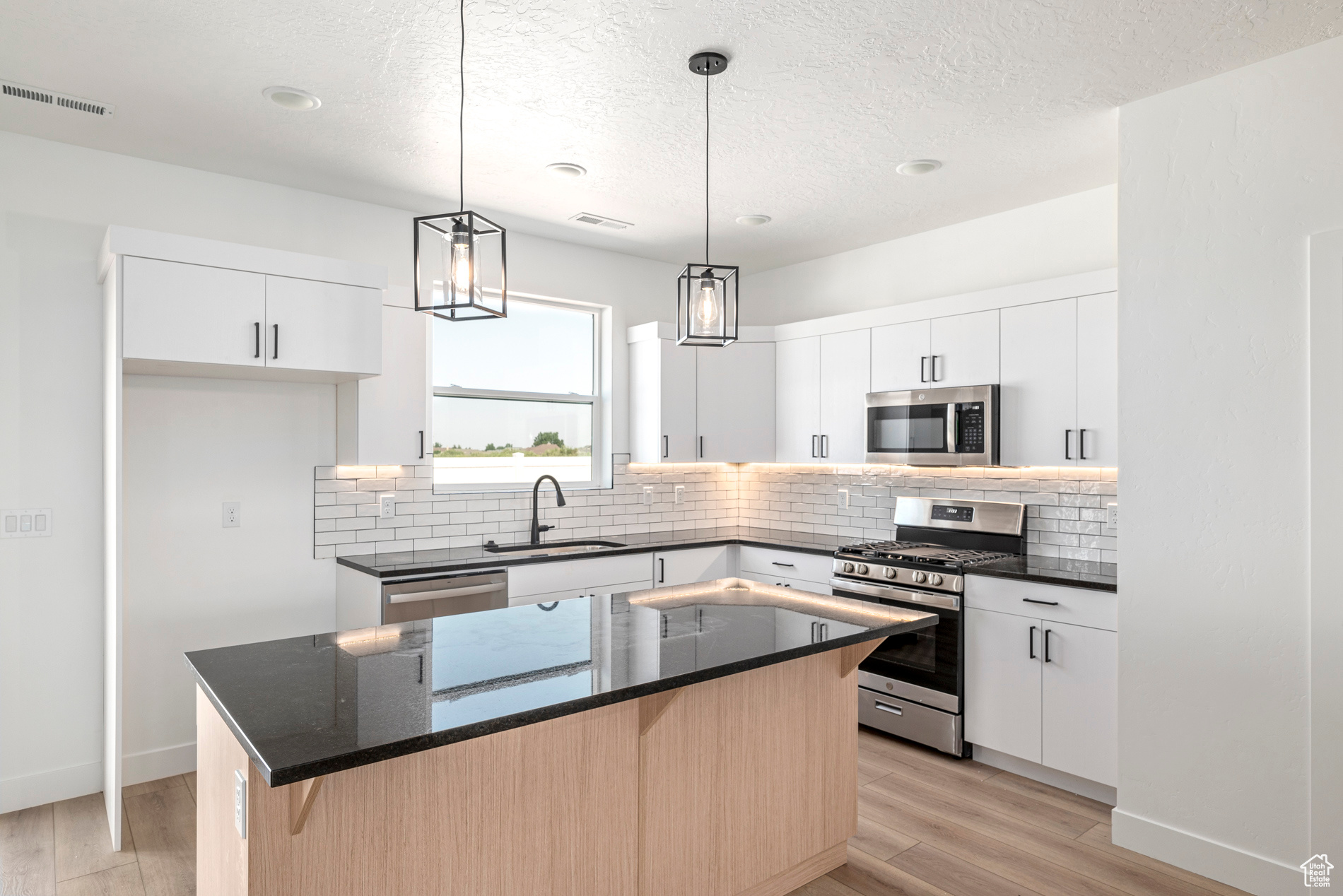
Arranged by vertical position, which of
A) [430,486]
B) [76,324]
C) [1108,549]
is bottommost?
[1108,549]

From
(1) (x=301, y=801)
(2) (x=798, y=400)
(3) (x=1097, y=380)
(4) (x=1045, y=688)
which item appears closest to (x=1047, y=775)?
(4) (x=1045, y=688)

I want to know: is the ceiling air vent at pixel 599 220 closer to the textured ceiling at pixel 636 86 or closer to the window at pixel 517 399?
the textured ceiling at pixel 636 86

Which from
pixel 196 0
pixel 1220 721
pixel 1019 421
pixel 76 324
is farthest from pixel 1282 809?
pixel 76 324

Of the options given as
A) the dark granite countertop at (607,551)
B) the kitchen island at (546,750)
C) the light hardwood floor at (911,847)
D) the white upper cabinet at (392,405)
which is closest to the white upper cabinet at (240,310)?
the white upper cabinet at (392,405)

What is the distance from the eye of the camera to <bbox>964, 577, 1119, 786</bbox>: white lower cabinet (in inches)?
128

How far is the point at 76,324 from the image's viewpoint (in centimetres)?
338

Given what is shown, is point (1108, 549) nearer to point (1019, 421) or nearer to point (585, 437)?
point (1019, 421)

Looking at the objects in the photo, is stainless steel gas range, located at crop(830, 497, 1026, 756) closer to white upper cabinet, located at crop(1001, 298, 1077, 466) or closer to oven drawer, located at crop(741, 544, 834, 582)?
oven drawer, located at crop(741, 544, 834, 582)

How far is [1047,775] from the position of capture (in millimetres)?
3531

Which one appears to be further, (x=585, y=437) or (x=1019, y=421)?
(x=585, y=437)

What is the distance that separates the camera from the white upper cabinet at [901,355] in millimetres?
4258

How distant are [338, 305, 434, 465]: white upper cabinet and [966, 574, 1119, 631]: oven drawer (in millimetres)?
2777

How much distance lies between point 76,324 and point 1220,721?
4.68 m

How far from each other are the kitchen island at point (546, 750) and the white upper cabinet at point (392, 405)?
162 cm
